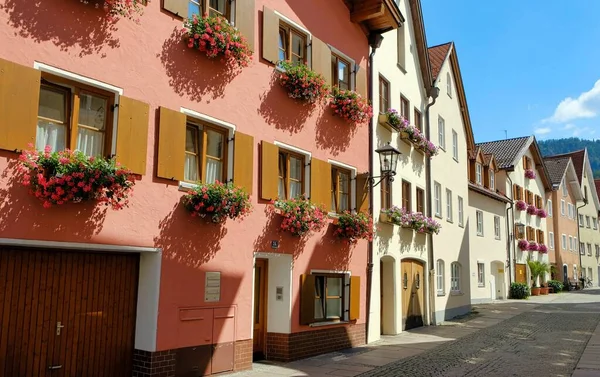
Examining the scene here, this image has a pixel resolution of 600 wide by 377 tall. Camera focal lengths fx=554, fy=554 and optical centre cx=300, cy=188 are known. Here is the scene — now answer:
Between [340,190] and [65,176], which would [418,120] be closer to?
[340,190]

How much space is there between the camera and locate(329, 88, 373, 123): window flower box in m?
13.4

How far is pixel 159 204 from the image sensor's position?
8781mm

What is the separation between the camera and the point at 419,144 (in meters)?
17.9

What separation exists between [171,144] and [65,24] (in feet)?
7.75

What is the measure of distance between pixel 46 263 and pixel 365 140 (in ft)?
30.0

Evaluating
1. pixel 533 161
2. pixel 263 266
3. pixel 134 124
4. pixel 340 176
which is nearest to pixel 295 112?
pixel 340 176

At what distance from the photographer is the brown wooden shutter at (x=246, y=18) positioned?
10.5 meters

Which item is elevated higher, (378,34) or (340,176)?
(378,34)

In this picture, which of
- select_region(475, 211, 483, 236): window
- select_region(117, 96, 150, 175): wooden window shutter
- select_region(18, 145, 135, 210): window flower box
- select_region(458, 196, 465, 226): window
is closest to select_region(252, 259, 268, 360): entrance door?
select_region(117, 96, 150, 175): wooden window shutter

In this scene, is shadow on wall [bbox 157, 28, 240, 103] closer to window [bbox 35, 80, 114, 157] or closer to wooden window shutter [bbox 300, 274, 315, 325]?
window [bbox 35, 80, 114, 157]

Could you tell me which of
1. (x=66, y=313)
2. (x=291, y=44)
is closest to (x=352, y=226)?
(x=291, y=44)

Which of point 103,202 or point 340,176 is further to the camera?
point 340,176

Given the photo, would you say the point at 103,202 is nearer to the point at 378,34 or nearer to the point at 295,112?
the point at 295,112

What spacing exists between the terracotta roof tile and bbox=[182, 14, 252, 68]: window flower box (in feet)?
43.8
